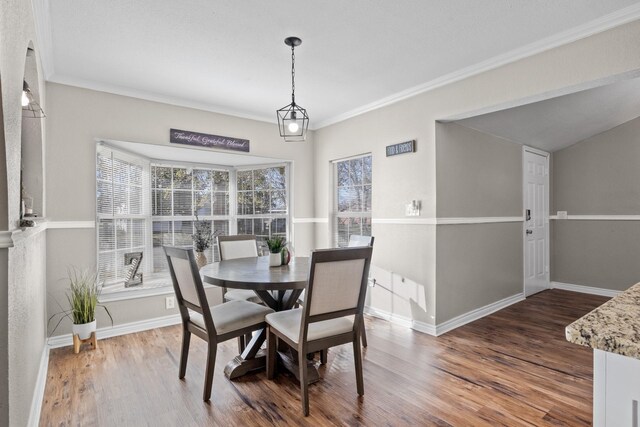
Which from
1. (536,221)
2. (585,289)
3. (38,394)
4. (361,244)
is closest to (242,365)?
(38,394)

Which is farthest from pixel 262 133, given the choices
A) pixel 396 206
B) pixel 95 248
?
pixel 95 248

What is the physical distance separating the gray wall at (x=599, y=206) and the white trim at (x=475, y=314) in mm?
1291

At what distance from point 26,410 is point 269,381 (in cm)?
135

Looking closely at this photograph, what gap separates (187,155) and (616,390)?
414 centimetres

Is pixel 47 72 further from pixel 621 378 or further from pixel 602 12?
pixel 602 12

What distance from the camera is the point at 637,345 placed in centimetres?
64

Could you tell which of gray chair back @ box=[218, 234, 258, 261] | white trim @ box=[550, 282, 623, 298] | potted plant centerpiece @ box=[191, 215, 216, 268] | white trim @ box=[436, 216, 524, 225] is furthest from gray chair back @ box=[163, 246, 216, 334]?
white trim @ box=[550, 282, 623, 298]

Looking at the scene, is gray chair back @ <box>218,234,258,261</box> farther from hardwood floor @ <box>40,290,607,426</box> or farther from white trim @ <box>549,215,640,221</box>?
white trim @ <box>549,215,640,221</box>

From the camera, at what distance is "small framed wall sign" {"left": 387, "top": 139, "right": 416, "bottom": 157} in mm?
3543

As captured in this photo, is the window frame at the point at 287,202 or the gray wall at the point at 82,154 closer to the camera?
the gray wall at the point at 82,154

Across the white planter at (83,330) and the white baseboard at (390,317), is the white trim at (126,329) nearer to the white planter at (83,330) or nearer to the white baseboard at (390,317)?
the white planter at (83,330)

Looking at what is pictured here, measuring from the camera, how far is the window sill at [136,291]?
11.1 ft

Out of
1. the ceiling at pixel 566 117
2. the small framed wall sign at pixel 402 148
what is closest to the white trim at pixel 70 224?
the small framed wall sign at pixel 402 148

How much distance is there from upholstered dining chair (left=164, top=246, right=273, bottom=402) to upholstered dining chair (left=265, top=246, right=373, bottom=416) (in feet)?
0.60
